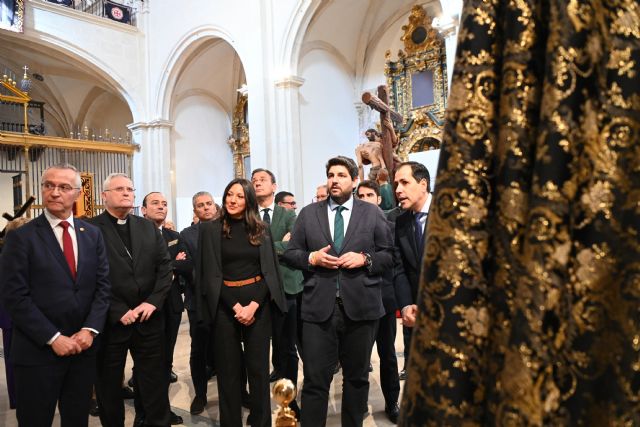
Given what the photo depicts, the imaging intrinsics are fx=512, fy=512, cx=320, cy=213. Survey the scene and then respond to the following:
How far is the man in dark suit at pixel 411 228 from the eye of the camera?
10.5 feet

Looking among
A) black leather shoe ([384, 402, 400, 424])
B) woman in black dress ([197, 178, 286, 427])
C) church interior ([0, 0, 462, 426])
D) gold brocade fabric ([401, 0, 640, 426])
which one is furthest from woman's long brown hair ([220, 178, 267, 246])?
church interior ([0, 0, 462, 426])

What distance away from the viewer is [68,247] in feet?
9.68

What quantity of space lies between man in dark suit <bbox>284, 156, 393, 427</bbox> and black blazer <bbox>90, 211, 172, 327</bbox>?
3.17ft

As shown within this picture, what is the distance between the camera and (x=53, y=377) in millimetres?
2756

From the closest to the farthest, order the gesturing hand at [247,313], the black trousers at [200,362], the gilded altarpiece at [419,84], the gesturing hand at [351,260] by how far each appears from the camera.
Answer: the gesturing hand at [351,260] < the gesturing hand at [247,313] < the black trousers at [200,362] < the gilded altarpiece at [419,84]

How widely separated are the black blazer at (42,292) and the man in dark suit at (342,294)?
121cm

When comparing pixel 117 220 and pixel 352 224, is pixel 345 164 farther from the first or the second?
pixel 117 220

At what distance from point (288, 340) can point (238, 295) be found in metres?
1.13

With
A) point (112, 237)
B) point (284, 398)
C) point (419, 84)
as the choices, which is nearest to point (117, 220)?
point (112, 237)

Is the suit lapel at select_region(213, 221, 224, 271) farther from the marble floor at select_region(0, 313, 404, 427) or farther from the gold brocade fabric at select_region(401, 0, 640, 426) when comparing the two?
the gold brocade fabric at select_region(401, 0, 640, 426)

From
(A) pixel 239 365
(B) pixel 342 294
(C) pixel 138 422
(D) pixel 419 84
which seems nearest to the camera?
(B) pixel 342 294

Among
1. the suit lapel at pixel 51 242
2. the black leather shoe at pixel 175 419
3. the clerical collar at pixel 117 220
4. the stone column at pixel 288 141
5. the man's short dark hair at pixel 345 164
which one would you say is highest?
the stone column at pixel 288 141

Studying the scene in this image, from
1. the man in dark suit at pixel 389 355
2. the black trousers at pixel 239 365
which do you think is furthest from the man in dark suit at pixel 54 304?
the man in dark suit at pixel 389 355

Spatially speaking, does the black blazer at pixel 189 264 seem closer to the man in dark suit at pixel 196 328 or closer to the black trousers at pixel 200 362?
the man in dark suit at pixel 196 328
